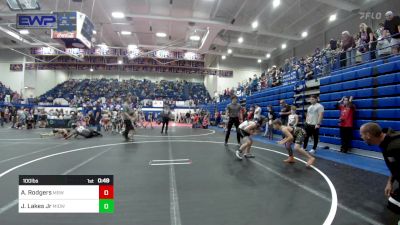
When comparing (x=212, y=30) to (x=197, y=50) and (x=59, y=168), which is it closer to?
(x=197, y=50)

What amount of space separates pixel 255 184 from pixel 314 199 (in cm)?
97

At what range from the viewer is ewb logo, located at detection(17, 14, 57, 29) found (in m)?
11.0

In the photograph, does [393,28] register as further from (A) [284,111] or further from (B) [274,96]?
(B) [274,96]

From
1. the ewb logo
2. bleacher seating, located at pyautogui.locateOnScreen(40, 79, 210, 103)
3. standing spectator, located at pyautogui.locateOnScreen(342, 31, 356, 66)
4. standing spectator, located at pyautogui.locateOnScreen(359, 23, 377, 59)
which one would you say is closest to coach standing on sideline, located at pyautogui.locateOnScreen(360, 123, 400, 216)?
standing spectator, located at pyautogui.locateOnScreen(359, 23, 377, 59)

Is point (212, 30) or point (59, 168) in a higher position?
point (212, 30)

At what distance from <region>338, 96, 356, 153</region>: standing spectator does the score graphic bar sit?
25.5 feet

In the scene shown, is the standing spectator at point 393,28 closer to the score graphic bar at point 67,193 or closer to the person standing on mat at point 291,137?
the person standing on mat at point 291,137

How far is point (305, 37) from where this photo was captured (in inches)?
966

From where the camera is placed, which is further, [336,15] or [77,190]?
[336,15]

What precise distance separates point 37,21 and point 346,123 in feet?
40.2

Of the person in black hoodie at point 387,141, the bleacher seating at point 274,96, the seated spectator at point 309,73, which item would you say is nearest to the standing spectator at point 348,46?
the seated spectator at point 309,73

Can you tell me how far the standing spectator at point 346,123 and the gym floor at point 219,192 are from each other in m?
2.26

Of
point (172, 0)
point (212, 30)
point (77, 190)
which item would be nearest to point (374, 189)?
point (77, 190)

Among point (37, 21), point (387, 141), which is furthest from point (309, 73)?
point (37, 21)
